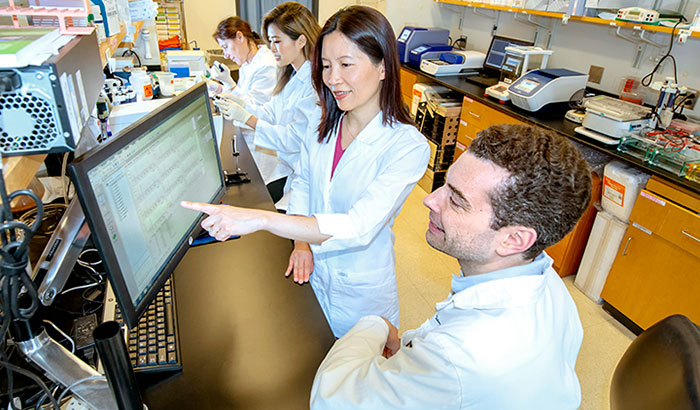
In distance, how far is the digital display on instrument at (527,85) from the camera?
2.69 meters

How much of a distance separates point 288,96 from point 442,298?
145 cm

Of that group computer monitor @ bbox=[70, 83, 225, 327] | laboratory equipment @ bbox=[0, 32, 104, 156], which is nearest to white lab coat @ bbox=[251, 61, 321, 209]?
computer monitor @ bbox=[70, 83, 225, 327]

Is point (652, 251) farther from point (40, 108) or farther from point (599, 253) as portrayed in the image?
point (40, 108)

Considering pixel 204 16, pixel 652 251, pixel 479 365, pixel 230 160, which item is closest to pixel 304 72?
pixel 230 160

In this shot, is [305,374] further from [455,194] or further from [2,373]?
[2,373]

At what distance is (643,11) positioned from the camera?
2.31m

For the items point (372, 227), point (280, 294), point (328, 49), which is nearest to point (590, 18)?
point (328, 49)

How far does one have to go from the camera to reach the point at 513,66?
319 centimetres

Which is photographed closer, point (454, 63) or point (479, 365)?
point (479, 365)

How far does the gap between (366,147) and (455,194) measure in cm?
47

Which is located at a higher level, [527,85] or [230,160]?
[527,85]

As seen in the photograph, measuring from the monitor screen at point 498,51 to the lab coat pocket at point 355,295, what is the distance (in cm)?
263

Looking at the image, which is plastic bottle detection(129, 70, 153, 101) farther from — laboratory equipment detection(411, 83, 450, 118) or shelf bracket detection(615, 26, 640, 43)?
shelf bracket detection(615, 26, 640, 43)

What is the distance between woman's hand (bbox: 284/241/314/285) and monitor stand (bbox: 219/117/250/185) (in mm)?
588
